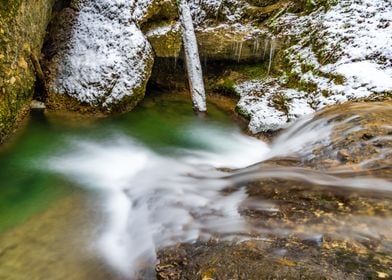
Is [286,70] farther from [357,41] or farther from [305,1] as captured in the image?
[305,1]

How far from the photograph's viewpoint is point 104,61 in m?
5.74

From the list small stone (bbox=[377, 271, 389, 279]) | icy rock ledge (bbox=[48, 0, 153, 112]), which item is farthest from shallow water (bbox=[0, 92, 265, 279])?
small stone (bbox=[377, 271, 389, 279])

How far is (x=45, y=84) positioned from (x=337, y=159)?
4.60 metres

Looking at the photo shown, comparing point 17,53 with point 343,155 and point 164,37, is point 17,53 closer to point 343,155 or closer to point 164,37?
point 164,37

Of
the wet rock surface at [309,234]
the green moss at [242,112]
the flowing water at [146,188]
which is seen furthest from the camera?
the green moss at [242,112]

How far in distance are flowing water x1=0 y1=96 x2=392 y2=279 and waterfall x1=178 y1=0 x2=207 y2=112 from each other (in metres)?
0.57

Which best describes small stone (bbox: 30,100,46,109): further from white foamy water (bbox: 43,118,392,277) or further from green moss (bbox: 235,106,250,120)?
green moss (bbox: 235,106,250,120)

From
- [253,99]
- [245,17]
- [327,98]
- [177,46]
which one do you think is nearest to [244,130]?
[253,99]

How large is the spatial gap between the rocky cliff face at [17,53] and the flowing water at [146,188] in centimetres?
41

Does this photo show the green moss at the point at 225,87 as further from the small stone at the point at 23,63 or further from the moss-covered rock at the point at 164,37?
the small stone at the point at 23,63

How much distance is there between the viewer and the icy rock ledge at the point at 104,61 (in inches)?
223

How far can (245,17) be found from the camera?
7.55m

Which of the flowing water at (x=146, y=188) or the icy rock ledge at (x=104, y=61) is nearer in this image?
the flowing water at (x=146, y=188)

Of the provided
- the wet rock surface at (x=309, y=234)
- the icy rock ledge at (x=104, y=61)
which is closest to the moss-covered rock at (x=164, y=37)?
the icy rock ledge at (x=104, y=61)
